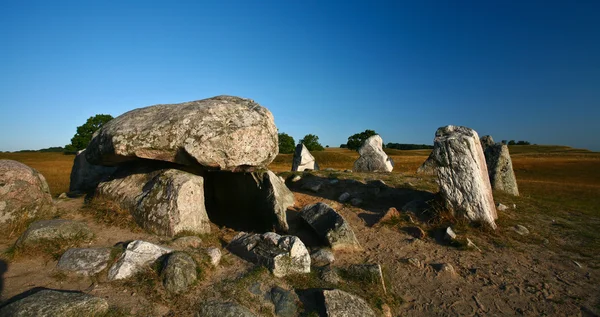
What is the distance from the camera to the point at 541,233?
8.79 metres

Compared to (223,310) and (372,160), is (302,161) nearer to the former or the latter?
(372,160)

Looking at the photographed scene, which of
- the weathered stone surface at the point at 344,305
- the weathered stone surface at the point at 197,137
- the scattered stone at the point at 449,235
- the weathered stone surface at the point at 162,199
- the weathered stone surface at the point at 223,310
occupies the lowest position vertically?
the weathered stone surface at the point at 344,305

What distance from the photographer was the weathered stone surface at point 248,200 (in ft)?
30.0

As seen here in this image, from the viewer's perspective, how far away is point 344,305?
532cm

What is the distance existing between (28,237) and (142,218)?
2140 millimetres

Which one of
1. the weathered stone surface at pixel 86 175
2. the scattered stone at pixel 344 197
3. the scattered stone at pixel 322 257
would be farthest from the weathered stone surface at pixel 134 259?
the weathered stone surface at pixel 86 175

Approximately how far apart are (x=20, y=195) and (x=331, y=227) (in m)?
7.23

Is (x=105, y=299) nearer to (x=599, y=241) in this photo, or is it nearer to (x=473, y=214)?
(x=473, y=214)

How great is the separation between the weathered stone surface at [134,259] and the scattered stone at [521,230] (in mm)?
8620

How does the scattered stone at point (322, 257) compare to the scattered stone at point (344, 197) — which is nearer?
the scattered stone at point (322, 257)

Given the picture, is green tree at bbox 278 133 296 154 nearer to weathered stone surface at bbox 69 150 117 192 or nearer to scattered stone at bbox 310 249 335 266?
weathered stone surface at bbox 69 150 117 192

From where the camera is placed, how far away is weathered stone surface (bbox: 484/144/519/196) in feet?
45.7

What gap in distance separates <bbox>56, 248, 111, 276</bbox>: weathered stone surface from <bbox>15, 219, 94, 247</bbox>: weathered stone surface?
0.82 metres

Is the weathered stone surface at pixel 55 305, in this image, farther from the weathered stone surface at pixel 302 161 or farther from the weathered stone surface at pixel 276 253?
the weathered stone surface at pixel 302 161
